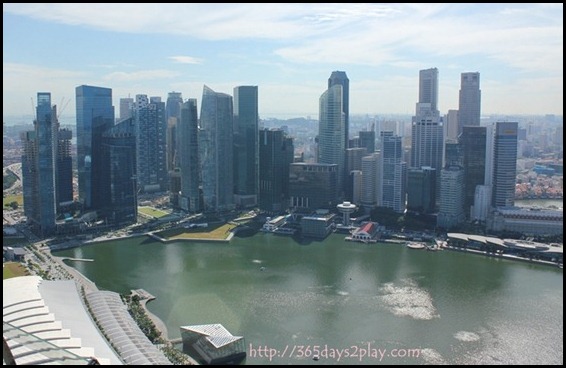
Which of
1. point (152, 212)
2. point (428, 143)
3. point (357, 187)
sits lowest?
point (152, 212)

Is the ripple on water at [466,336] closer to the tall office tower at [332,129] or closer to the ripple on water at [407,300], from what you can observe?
the ripple on water at [407,300]

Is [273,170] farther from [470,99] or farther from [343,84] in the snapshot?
[470,99]

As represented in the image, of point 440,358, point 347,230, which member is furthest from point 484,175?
point 440,358

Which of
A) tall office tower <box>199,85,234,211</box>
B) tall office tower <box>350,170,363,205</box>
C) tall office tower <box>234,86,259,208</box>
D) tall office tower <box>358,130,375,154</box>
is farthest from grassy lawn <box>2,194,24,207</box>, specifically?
tall office tower <box>358,130,375,154</box>

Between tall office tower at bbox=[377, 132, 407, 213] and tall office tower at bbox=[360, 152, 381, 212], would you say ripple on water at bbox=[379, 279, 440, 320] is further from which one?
tall office tower at bbox=[360, 152, 381, 212]

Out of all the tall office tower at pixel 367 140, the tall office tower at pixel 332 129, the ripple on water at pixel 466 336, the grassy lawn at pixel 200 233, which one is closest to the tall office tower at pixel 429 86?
the tall office tower at pixel 367 140

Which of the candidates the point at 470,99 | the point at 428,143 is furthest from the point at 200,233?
the point at 470,99
